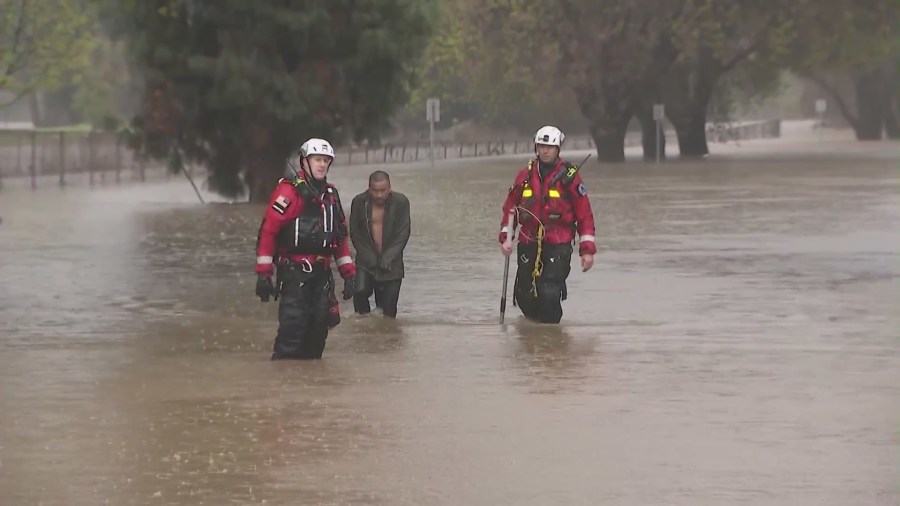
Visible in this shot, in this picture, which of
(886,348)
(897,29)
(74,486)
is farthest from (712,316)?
(897,29)

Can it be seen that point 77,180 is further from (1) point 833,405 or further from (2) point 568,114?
(2) point 568,114

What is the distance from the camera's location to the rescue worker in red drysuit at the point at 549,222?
54.3 ft

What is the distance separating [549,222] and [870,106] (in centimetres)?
9654

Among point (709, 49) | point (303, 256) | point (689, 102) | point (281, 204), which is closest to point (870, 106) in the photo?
point (689, 102)

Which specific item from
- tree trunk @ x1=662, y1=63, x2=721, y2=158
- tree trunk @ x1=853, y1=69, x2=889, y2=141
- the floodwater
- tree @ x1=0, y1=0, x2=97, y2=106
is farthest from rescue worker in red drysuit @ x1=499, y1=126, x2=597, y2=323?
tree trunk @ x1=853, y1=69, x2=889, y2=141

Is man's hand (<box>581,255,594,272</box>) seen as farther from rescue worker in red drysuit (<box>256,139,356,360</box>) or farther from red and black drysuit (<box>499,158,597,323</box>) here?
rescue worker in red drysuit (<box>256,139,356,360</box>)

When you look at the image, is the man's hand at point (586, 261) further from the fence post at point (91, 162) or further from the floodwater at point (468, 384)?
the fence post at point (91, 162)

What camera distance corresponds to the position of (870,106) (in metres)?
110

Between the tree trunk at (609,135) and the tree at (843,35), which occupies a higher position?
the tree at (843,35)

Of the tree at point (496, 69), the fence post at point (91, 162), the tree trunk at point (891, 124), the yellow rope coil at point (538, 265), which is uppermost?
the tree at point (496, 69)

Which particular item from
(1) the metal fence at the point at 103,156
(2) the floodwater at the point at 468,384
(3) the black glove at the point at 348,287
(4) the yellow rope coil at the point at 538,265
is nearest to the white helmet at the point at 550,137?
(4) the yellow rope coil at the point at 538,265

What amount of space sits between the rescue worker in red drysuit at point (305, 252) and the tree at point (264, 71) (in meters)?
22.9

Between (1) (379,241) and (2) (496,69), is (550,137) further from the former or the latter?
(2) (496,69)

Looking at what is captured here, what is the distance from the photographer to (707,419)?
11.4m
